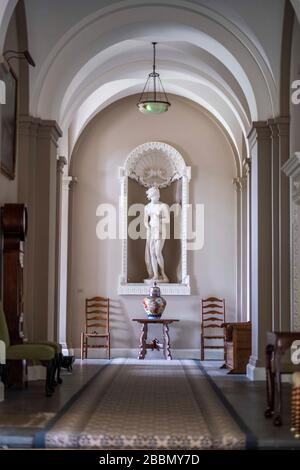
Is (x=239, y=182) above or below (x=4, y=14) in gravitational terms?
below

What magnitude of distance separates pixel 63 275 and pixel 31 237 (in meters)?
4.69

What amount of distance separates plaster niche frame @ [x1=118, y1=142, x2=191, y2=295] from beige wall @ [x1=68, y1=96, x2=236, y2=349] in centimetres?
14

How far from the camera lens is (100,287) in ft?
49.5

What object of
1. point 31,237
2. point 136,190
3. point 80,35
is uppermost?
point 80,35

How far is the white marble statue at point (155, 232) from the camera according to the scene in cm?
1525

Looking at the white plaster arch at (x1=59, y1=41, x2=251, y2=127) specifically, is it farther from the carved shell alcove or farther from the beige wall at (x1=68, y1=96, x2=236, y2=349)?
the carved shell alcove

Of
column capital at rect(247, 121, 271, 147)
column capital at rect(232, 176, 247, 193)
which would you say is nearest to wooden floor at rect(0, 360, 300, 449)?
column capital at rect(247, 121, 271, 147)

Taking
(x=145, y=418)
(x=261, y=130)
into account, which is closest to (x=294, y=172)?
(x=261, y=130)

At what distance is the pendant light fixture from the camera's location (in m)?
12.2

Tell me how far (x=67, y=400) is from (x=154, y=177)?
8.50 meters

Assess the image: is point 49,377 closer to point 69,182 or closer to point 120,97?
point 69,182

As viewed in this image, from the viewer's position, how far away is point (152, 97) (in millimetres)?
15367
